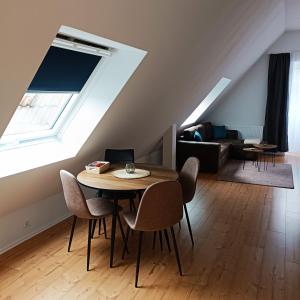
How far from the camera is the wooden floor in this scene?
2.20m

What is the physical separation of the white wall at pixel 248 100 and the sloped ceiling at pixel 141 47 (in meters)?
2.15

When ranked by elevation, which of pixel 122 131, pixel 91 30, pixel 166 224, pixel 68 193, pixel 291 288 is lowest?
pixel 291 288

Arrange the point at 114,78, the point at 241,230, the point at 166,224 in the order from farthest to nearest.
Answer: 1. the point at 241,230
2. the point at 114,78
3. the point at 166,224

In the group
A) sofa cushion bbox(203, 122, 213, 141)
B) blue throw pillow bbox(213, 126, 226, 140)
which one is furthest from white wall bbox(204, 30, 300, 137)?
sofa cushion bbox(203, 122, 213, 141)

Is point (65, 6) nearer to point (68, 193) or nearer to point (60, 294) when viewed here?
point (68, 193)

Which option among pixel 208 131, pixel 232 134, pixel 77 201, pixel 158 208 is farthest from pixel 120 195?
pixel 232 134

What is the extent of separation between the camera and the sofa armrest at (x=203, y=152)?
5.57 meters

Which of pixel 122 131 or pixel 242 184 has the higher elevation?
pixel 122 131

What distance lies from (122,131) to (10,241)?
1.65 m

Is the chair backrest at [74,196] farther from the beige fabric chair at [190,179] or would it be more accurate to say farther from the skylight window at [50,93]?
the beige fabric chair at [190,179]

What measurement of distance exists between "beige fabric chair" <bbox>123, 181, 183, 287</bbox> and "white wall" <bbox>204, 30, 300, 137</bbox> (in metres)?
5.97

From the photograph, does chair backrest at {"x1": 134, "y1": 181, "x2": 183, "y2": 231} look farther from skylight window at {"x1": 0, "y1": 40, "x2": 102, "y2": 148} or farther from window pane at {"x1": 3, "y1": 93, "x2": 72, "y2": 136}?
window pane at {"x1": 3, "y1": 93, "x2": 72, "y2": 136}

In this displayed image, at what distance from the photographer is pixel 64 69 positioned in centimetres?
244

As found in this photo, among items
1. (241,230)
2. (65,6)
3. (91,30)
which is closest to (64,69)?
(91,30)
